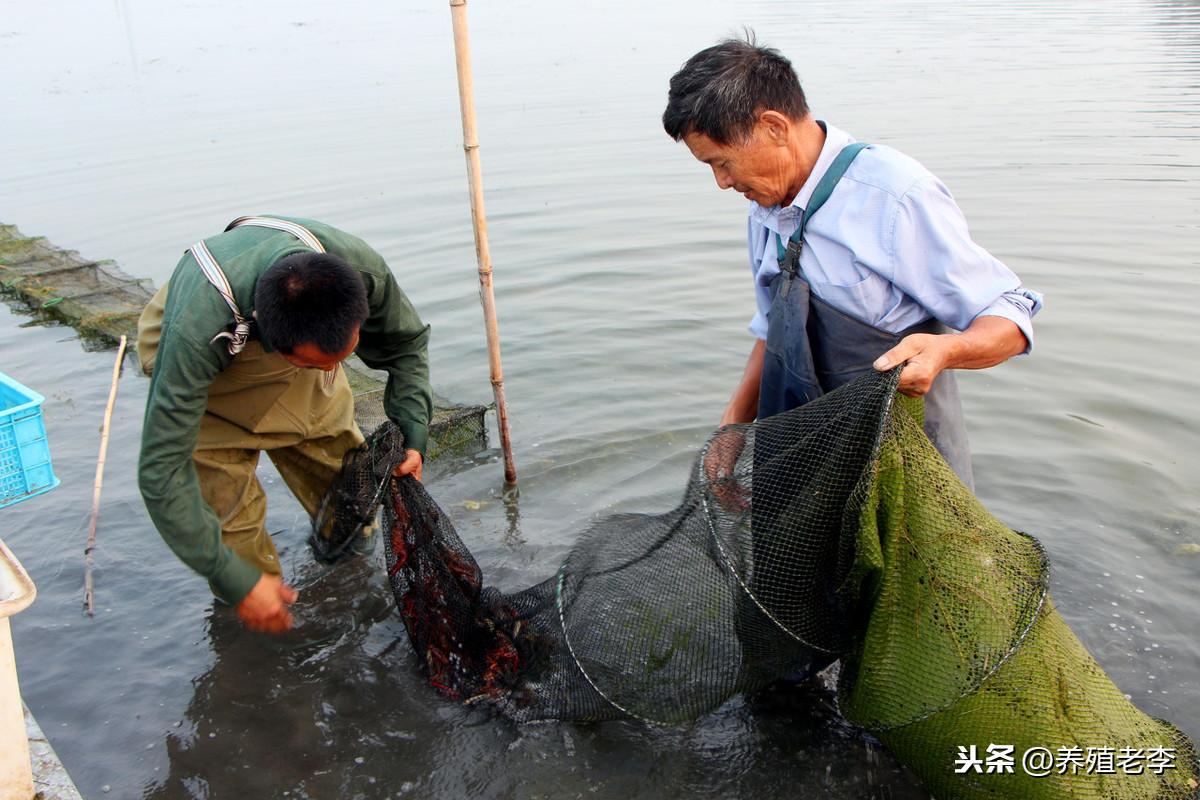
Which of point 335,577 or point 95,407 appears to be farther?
point 95,407

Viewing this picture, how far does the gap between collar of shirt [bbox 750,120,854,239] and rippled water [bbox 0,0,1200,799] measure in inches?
70.0

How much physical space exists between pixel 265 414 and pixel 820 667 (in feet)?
7.22

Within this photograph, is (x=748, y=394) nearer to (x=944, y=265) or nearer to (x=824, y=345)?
(x=824, y=345)

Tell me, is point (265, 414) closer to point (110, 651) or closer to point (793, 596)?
point (110, 651)

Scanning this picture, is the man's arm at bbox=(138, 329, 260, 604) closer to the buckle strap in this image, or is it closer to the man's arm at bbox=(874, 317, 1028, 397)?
the buckle strap

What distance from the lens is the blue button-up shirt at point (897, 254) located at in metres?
2.53

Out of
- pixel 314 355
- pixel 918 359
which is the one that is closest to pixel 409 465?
pixel 314 355

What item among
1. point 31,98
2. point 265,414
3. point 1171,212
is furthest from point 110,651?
point 31,98

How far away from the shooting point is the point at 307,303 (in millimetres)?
2865

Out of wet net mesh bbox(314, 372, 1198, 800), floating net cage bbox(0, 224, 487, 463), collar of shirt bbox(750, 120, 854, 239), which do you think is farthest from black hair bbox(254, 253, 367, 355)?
floating net cage bbox(0, 224, 487, 463)

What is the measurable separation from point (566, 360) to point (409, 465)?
3.47 m

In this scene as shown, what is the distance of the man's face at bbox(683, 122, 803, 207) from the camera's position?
2633 millimetres

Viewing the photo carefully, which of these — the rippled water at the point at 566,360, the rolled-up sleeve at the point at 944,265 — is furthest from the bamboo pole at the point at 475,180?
the rolled-up sleeve at the point at 944,265

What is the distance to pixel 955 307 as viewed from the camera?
101 inches
